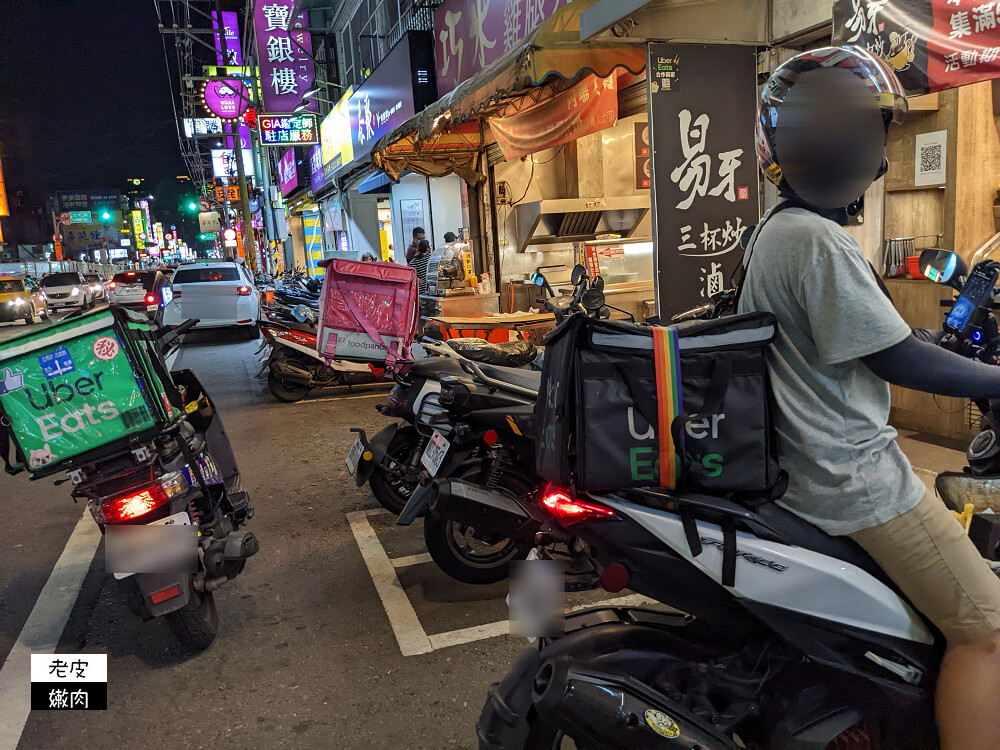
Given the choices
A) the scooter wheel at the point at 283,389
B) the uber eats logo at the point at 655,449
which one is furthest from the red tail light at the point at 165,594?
the scooter wheel at the point at 283,389

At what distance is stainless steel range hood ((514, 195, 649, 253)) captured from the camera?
10930mm

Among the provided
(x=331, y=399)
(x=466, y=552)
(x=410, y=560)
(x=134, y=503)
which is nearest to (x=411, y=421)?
(x=410, y=560)

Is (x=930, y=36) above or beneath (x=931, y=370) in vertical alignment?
above

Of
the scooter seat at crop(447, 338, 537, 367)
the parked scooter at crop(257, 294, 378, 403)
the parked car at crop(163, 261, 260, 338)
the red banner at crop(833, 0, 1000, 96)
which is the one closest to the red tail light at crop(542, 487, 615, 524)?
the scooter seat at crop(447, 338, 537, 367)

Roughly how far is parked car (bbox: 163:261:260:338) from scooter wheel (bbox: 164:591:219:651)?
500 inches

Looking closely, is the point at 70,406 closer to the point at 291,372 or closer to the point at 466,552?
the point at 466,552

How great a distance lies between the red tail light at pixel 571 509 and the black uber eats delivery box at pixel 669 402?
0.22m

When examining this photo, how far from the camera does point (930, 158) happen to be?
19.0ft

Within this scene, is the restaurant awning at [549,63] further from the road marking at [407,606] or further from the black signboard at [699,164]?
the road marking at [407,606]

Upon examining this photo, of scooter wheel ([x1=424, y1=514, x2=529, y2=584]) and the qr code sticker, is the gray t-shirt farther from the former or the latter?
the qr code sticker

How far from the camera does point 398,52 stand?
519 inches

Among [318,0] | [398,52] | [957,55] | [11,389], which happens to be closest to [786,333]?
[11,389]

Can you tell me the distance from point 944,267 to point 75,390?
3.40m

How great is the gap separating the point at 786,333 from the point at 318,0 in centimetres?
2426
